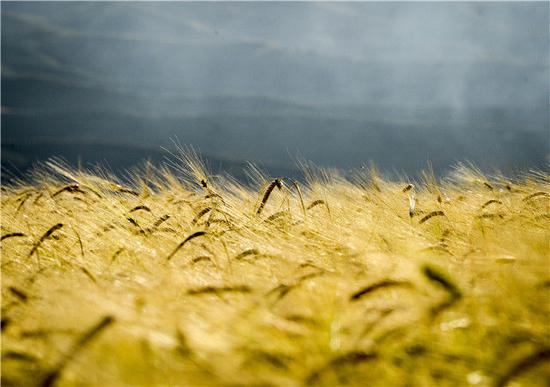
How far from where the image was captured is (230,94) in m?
79.6

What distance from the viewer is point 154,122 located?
75.1 metres

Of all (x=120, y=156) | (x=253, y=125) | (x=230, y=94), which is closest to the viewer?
(x=120, y=156)

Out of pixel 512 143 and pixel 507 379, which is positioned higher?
pixel 512 143

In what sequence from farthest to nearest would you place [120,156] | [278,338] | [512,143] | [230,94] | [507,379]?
[230,94] → [120,156] → [512,143] → [278,338] → [507,379]

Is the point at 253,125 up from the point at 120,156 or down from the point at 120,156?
up

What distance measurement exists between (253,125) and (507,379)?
74238 mm

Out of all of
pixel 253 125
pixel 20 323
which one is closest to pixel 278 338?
pixel 20 323

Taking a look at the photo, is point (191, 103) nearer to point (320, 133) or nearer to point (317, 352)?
point (320, 133)

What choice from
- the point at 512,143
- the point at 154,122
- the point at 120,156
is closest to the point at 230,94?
the point at 154,122

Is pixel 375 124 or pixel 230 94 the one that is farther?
pixel 230 94

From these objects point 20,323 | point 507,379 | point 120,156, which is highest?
point 120,156

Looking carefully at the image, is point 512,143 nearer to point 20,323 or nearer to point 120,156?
point 120,156

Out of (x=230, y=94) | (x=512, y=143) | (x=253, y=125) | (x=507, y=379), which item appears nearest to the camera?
(x=507, y=379)

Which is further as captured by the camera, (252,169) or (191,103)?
(191,103)
